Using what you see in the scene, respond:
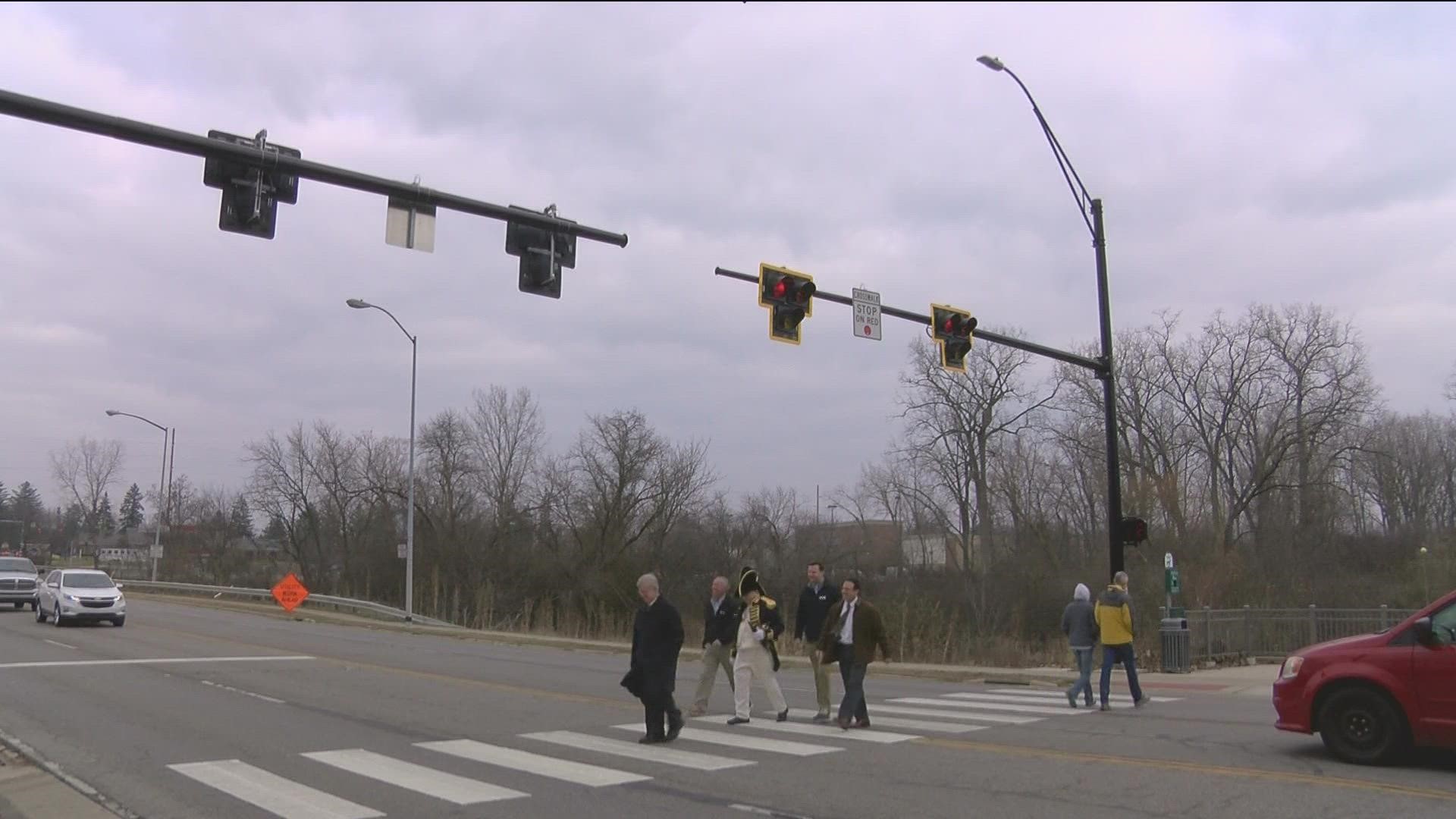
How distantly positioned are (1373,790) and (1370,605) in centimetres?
2907

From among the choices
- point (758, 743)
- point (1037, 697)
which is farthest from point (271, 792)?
point (1037, 697)

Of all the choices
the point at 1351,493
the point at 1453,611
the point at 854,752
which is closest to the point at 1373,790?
the point at 1453,611

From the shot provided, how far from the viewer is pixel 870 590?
162ft

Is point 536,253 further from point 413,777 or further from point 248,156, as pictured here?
point 413,777

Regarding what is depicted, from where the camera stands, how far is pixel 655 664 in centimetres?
1119

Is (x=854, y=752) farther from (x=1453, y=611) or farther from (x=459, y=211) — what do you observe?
(x=459, y=211)

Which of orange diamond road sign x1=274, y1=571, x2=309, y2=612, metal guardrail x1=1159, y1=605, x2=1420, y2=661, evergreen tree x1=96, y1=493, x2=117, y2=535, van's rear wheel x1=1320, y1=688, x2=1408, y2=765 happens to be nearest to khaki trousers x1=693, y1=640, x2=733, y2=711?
van's rear wheel x1=1320, y1=688, x2=1408, y2=765

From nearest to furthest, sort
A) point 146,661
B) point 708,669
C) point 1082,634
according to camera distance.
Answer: point 708,669 < point 1082,634 < point 146,661

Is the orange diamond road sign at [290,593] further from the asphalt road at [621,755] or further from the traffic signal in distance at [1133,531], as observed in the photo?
the traffic signal in distance at [1133,531]

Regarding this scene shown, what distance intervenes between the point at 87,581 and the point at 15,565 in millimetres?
10717

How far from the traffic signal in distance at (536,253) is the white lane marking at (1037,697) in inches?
340

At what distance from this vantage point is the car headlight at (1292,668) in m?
10.2

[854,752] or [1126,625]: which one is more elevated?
[1126,625]

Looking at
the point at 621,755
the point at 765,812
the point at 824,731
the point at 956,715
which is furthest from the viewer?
the point at 956,715
